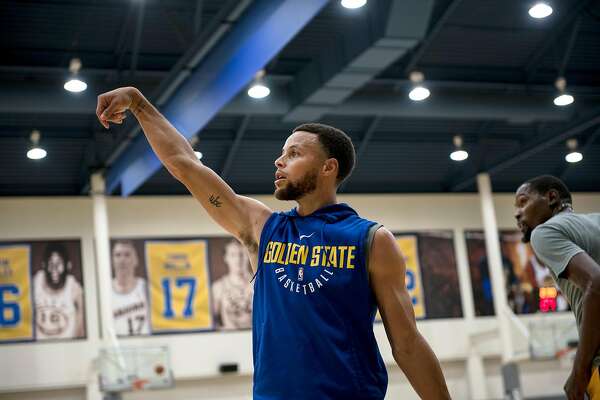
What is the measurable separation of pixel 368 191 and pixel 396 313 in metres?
20.9

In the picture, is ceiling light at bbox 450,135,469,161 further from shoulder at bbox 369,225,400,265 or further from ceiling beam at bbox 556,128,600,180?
shoulder at bbox 369,225,400,265

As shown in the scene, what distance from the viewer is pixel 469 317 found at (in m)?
24.2

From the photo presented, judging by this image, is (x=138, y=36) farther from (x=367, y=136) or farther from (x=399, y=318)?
(x=399, y=318)

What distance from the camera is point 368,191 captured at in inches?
967

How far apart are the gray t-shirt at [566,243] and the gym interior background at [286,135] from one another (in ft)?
24.2

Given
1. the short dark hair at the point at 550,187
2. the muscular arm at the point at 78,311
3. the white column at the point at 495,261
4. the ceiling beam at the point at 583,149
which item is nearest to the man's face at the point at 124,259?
the muscular arm at the point at 78,311

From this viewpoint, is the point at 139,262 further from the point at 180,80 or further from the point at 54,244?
the point at 180,80

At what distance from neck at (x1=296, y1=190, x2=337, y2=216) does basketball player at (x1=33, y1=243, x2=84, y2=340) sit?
708 inches

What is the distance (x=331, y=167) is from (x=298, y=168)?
17 cm

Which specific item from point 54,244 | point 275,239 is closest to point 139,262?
point 54,244

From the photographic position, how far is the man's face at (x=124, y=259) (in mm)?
21703

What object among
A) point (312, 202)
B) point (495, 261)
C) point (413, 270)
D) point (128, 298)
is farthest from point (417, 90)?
point (312, 202)

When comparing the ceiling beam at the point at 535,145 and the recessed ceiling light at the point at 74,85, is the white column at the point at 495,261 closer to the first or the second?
the ceiling beam at the point at 535,145

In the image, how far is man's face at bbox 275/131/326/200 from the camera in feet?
13.1
